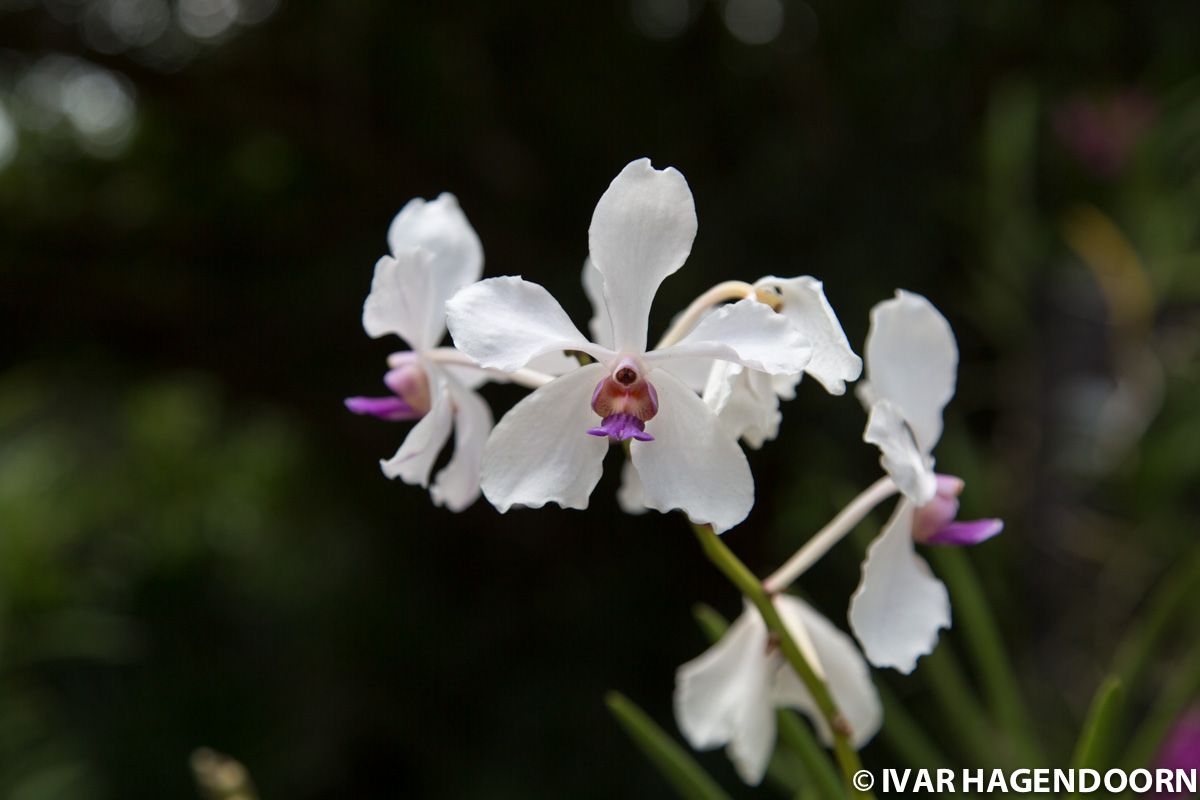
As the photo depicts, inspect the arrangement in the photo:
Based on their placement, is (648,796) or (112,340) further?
(112,340)

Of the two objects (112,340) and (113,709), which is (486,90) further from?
(113,709)

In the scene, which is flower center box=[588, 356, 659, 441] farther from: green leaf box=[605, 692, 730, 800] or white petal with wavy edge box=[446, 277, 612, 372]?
green leaf box=[605, 692, 730, 800]

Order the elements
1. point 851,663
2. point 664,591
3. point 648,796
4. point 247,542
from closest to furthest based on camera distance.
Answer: point 851,663 → point 648,796 → point 664,591 → point 247,542

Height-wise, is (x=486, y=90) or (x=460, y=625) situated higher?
(x=486, y=90)

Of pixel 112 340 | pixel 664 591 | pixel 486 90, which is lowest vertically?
pixel 664 591

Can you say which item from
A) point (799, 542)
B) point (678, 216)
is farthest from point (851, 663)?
point (799, 542)

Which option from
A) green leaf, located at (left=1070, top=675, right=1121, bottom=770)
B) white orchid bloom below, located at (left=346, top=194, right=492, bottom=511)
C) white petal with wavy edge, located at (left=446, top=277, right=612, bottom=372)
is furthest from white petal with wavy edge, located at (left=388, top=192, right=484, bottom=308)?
green leaf, located at (left=1070, top=675, right=1121, bottom=770)

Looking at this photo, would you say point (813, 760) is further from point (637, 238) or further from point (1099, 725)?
point (637, 238)

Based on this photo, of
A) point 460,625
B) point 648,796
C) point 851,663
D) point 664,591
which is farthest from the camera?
point 460,625
